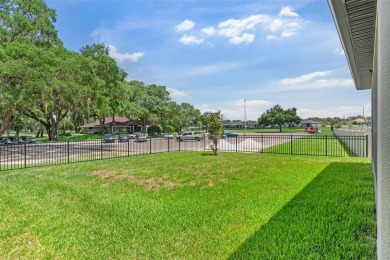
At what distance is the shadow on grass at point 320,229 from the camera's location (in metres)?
3.23

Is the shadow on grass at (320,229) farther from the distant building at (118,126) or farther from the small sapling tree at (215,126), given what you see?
the distant building at (118,126)

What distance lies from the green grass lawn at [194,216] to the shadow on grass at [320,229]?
14 millimetres

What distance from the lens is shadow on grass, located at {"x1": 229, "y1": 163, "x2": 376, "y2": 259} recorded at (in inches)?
127

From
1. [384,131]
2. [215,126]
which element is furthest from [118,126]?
[384,131]

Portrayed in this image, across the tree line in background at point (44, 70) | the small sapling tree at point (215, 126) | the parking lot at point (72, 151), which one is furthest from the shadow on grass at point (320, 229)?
the tree line in background at point (44, 70)

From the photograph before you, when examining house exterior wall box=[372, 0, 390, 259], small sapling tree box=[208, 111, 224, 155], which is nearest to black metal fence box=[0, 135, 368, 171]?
small sapling tree box=[208, 111, 224, 155]

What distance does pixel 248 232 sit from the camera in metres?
3.96

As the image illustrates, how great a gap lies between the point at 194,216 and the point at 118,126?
190 ft

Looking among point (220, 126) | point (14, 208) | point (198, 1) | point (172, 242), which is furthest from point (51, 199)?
point (220, 126)

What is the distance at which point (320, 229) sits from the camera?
384 cm

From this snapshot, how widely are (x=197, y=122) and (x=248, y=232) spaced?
236 feet

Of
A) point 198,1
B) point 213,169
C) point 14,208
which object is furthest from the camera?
point 213,169

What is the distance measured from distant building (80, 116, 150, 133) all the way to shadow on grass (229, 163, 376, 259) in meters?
51.7

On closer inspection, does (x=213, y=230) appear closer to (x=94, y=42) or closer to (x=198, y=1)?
(x=198, y=1)
